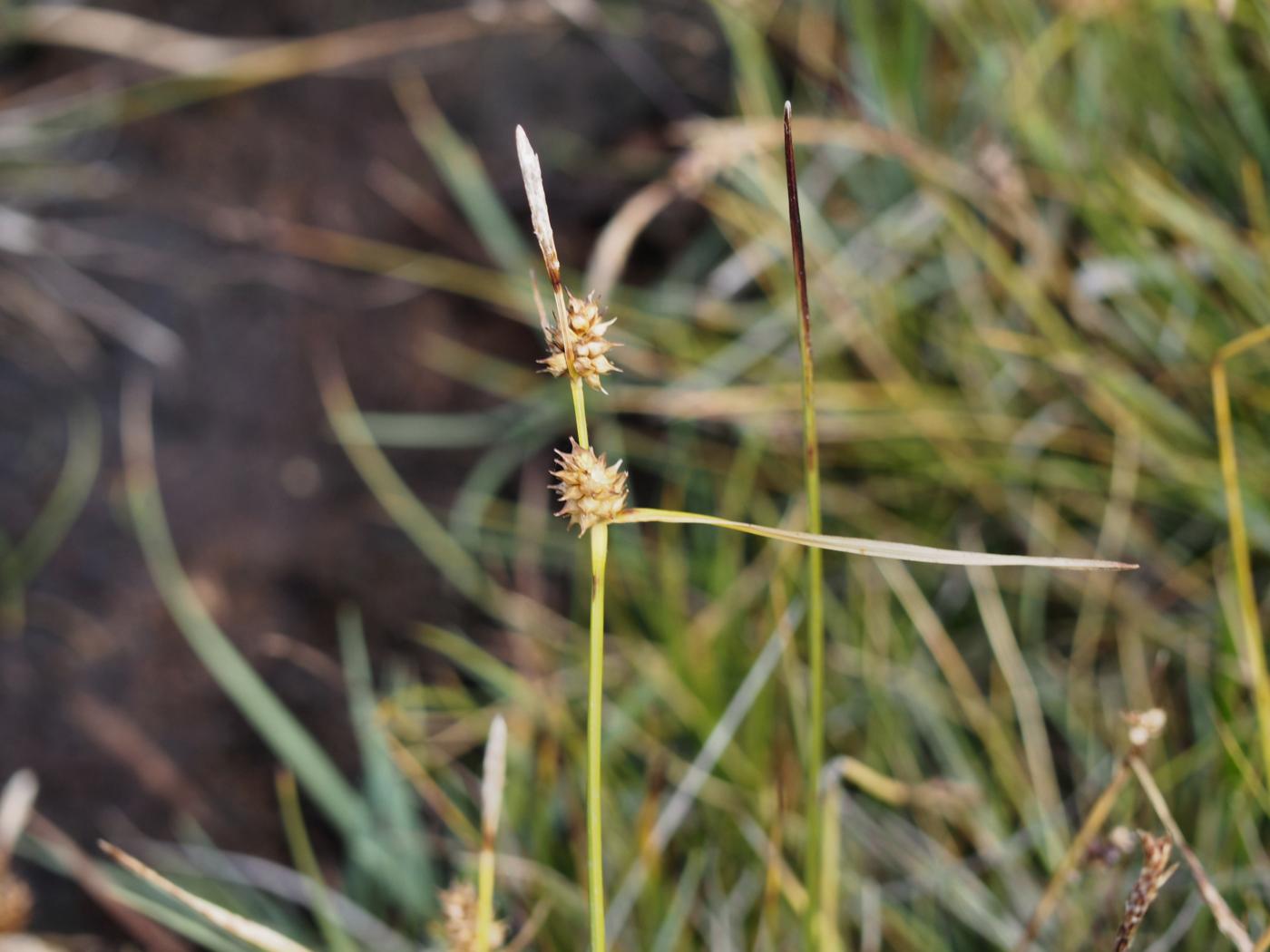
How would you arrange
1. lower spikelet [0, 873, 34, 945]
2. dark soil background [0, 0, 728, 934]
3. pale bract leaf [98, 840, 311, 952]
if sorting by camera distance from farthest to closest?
dark soil background [0, 0, 728, 934], lower spikelet [0, 873, 34, 945], pale bract leaf [98, 840, 311, 952]

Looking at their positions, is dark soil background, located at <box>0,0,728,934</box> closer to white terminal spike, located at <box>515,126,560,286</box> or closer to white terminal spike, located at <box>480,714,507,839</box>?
white terminal spike, located at <box>480,714,507,839</box>

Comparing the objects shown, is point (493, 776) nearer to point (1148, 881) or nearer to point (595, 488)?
point (595, 488)

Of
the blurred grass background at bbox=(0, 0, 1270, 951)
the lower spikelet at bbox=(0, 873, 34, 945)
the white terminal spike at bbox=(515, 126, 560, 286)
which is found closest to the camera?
the white terminal spike at bbox=(515, 126, 560, 286)

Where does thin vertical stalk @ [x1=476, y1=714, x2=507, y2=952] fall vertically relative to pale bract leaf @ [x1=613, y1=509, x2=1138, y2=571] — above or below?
below

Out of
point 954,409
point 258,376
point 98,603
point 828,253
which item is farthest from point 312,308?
point 954,409

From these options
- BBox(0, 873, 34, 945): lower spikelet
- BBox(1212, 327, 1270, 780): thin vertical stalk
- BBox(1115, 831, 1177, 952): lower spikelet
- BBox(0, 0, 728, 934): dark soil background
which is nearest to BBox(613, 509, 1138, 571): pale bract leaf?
BBox(1115, 831, 1177, 952): lower spikelet

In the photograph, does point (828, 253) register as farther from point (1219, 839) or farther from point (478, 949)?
point (478, 949)

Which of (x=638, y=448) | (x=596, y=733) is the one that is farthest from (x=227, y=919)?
(x=638, y=448)
